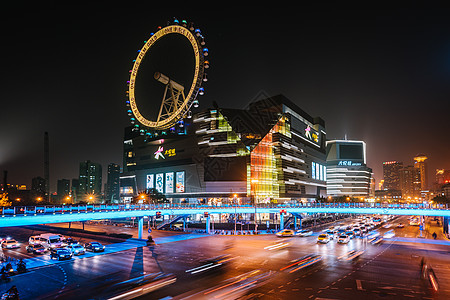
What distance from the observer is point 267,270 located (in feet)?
98.5

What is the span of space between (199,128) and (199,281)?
10238 cm

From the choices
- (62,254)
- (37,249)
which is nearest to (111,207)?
(37,249)

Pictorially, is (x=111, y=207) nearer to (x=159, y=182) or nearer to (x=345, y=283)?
(x=345, y=283)

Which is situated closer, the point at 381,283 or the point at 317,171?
the point at 381,283

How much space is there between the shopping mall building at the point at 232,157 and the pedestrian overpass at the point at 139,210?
108ft

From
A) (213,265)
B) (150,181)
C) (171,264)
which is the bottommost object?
(171,264)

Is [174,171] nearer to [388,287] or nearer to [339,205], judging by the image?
Result: [339,205]

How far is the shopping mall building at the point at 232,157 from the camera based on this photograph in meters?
117

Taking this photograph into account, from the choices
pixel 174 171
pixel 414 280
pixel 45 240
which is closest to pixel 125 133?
pixel 174 171

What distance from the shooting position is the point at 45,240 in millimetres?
47625

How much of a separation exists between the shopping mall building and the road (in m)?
62.0

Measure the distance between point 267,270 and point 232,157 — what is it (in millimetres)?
87170

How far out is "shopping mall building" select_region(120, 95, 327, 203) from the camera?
11675 cm

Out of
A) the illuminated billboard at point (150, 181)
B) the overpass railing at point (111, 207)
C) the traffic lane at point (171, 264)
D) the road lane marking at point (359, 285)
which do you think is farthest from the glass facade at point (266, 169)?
the road lane marking at point (359, 285)
